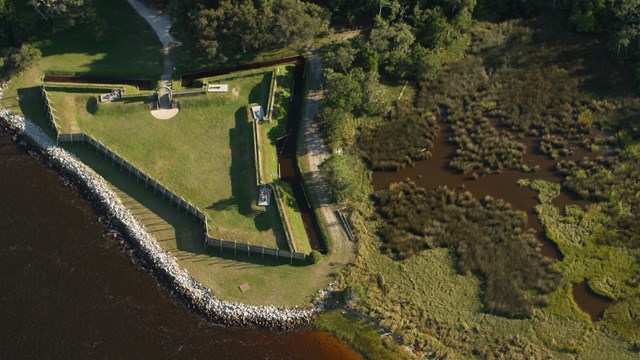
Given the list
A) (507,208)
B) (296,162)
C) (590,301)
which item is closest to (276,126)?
(296,162)

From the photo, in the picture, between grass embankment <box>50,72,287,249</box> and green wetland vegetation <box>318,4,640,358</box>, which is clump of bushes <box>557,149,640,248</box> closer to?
green wetland vegetation <box>318,4,640,358</box>

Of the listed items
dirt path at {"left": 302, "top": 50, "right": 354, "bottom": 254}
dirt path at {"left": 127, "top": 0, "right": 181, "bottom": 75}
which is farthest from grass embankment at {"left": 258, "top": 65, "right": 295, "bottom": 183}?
dirt path at {"left": 127, "top": 0, "right": 181, "bottom": 75}

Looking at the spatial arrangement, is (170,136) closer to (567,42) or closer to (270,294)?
(270,294)

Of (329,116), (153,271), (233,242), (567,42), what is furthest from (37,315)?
(567,42)

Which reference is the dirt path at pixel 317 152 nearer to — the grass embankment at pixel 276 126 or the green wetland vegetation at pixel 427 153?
the green wetland vegetation at pixel 427 153

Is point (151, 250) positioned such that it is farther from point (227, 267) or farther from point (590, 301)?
point (590, 301)

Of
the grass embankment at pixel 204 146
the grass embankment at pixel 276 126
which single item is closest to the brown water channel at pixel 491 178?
the grass embankment at pixel 276 126

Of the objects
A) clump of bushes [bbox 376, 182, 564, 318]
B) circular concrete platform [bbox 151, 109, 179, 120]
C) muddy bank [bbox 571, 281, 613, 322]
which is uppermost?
circular concrete platform [bbox 151, 109, 179, 120]
